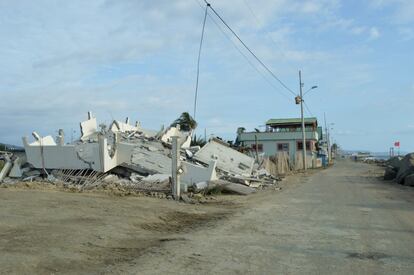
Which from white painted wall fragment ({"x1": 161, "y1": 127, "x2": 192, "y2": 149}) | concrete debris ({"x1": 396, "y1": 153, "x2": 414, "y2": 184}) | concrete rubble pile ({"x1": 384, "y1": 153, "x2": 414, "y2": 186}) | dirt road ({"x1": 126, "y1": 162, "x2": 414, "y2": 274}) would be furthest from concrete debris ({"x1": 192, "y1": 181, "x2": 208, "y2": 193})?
concrete debris ({"x1": 396, "y1": 153, "x2": 414, "y2": 184})

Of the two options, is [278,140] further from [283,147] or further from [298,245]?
[298,245]

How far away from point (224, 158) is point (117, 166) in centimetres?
770

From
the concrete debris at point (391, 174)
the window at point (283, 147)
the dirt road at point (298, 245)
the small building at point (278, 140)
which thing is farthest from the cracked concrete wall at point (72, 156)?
the window at point (283, 147)

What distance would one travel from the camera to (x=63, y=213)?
11.9 metres

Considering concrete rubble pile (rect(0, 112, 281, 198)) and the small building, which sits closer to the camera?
concrete rubble pile (rect(0, 112, 281, 198))

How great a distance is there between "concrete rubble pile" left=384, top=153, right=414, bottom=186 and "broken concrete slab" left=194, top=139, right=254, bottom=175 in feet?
30.7

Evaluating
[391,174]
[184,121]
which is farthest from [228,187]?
[184,121]

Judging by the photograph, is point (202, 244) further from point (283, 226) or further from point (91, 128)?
point (91, 128)

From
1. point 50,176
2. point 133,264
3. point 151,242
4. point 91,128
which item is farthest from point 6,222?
point 91,128

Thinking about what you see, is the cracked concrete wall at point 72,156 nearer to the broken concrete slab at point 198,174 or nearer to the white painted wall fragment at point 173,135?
the broken concrete slab at point 198,174

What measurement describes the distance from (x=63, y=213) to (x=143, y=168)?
13.4 metres

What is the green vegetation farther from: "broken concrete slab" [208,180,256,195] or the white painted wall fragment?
"broken concrete slab" [208,180,256,195]

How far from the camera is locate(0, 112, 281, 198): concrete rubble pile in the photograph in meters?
22.9

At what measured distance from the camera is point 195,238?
33.9 ft
